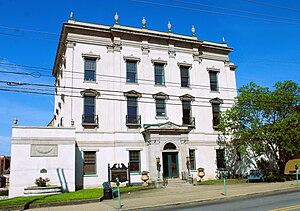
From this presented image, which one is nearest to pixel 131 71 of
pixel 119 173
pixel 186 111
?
pixel 186 111

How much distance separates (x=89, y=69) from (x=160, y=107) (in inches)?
306

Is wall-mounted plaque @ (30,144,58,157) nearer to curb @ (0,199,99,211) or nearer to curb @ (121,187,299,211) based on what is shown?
curb @ (0,199,99,211)

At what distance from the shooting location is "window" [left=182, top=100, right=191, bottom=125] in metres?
29.4

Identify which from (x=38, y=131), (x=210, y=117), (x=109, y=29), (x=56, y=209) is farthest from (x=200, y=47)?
(x=56, y=209)

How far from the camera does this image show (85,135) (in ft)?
83.1

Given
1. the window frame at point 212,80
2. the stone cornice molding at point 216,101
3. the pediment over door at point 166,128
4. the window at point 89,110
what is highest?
the window frame at point 212,80

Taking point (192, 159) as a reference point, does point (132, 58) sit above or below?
above

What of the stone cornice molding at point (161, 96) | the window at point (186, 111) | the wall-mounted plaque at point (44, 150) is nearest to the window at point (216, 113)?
the window at point (186, 111)

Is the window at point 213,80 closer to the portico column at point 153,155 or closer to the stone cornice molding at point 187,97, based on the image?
the stone cornice molding at point 187,97

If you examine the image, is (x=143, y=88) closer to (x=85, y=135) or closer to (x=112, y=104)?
(x=112, y=104)

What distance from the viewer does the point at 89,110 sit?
2614 centimetres

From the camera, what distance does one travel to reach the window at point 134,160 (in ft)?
86.2

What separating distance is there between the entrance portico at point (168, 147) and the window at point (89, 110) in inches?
196

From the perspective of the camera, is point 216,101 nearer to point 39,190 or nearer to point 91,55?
point 91,55
